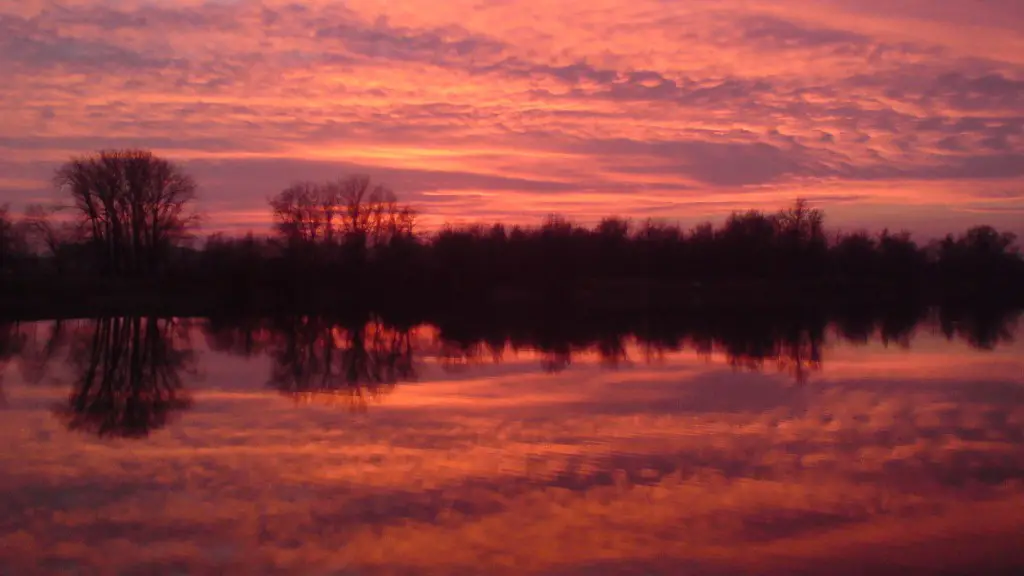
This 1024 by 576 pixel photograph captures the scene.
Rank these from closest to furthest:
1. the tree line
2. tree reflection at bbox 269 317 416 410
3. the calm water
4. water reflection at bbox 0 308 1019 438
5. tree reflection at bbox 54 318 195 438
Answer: the calm water, tree reflection at bbox 54 318 195 438, water reflection at bbox 0 308 1019 438, tree reflection at bbox 269 317 416 410, the tree line

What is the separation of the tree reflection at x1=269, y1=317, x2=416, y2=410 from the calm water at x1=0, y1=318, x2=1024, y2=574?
7.0 inches

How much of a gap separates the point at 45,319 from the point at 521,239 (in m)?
44.1

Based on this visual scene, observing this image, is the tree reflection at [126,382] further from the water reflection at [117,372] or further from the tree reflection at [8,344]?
the tree reflection at [8,344]

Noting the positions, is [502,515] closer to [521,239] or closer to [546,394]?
[546,394]

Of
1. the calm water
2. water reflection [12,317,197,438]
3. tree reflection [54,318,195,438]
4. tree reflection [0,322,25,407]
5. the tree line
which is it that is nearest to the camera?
the calm water

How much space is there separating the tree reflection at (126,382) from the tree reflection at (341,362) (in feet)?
7.66

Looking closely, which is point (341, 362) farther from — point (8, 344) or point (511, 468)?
point (511, 468)

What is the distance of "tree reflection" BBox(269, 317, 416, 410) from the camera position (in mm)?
19312

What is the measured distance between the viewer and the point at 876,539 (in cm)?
916

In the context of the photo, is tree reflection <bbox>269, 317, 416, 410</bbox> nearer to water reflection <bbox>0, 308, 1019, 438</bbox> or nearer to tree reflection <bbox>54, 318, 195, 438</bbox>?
water reflection <bbox>0, 308, 1019, 438</bbox>

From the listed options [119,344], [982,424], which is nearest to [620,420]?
[982,424]

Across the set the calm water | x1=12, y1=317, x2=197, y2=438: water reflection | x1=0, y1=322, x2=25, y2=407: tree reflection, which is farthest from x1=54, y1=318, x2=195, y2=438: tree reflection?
x1=0, y1=322, x2=25, y2=407: tree reflection

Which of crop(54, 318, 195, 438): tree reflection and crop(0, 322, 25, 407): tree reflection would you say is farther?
crop(0, 322, 25, 407): tree reflection

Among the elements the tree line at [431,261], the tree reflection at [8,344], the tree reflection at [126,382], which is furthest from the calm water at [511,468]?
the tree line at [431,261]
